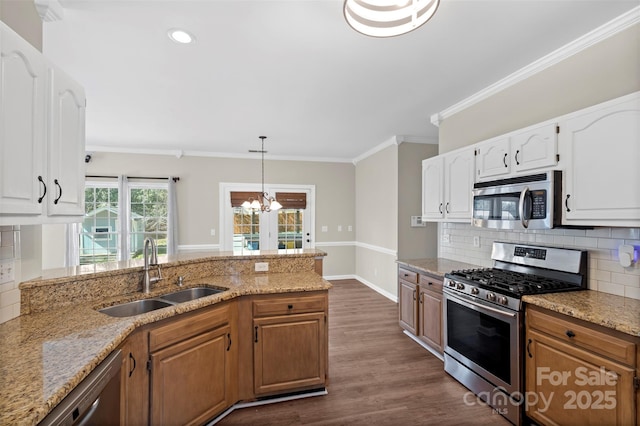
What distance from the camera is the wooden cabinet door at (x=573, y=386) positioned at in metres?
1.59

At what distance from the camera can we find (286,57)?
2.50 metres

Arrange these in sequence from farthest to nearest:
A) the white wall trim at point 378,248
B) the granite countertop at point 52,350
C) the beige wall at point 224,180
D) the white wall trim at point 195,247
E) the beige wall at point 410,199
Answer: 1. the white wall trim at point 195,247
2. the beige wall at point 224,180
3. the white wall trim at point 378,248
4. the beige wall at point 410,199
5. the granite countertop at point 52,350

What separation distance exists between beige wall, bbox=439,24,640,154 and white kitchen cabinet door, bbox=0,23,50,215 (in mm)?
3371

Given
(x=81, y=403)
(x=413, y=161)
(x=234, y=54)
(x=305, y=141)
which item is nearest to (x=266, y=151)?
(x=305, y=141)

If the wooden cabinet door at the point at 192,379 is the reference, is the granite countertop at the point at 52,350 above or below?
above

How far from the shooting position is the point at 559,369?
1.87 metres

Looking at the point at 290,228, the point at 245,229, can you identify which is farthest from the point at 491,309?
the point at 245,229

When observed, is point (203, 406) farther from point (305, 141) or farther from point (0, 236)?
point (305, 141)

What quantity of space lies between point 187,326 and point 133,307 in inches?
19.4

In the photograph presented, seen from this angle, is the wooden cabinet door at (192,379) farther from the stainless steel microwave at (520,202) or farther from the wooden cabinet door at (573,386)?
the stainless steel microwave at (520,202)

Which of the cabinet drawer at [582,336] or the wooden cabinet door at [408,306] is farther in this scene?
the wooden cabinet door at [408,306]

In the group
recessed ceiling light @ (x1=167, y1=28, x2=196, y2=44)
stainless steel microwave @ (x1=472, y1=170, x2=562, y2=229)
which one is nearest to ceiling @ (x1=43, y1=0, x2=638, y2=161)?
recessed ceiling light @ (x1=167, y1=28, x2=196, y2=44)

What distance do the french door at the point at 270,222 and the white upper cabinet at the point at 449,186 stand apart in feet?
10.9

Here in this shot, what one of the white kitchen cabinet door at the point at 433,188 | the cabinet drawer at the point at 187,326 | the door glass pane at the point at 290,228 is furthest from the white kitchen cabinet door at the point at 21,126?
the door glass pane at the point at 290,228
